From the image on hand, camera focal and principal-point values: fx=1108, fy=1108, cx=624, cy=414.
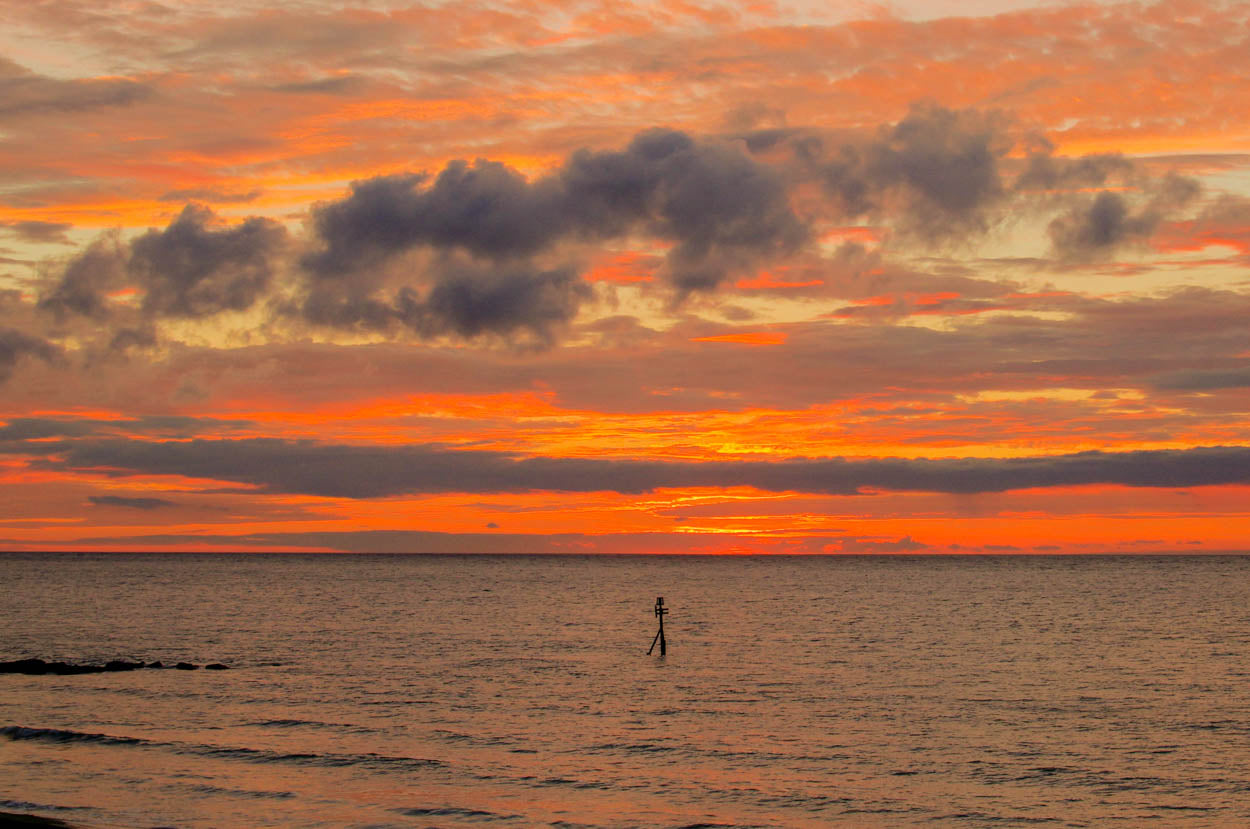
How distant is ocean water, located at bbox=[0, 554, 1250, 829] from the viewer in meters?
31.7

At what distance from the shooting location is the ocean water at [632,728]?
3169 cm

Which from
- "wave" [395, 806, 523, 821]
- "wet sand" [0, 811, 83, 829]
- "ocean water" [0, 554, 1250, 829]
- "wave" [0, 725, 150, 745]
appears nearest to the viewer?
"wet sand" [0, 811, 83, 829]

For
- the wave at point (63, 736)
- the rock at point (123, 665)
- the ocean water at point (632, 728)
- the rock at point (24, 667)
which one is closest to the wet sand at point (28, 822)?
the ocean water at point (632, 728)

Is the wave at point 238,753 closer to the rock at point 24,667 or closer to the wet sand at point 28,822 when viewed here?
the wet sand at point 28,822

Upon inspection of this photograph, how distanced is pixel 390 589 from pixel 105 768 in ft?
462

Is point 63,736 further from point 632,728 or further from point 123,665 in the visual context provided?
point 123,665

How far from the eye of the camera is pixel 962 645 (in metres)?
78.0

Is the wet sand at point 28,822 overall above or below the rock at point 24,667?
above

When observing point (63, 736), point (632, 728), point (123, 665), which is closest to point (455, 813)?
point (632, 728)

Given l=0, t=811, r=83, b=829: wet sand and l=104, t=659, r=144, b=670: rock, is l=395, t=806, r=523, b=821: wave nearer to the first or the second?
l=0, t=811, r=83, b=829: wet sand

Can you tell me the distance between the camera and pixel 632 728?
43.5 meters

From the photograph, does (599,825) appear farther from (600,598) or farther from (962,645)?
(600,598)

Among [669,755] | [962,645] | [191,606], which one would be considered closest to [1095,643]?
[962,645]

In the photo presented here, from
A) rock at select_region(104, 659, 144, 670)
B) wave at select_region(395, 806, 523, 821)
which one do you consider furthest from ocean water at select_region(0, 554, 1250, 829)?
rock at select_region(104, 659, 144, 670)
